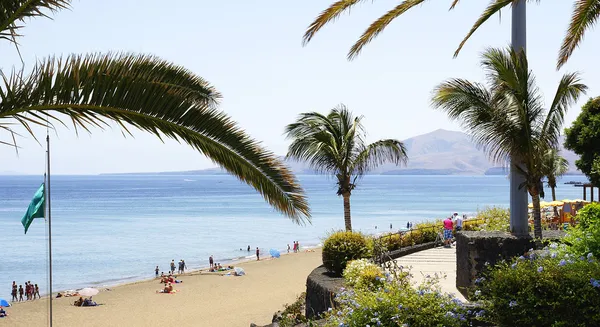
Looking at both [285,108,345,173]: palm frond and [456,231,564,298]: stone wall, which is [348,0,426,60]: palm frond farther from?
[285,108,345,173]: palm frond

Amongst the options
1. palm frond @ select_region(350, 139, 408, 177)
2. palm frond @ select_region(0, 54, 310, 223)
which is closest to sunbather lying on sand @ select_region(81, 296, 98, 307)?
palm frond @ select_region(350, 139, 408, 177)

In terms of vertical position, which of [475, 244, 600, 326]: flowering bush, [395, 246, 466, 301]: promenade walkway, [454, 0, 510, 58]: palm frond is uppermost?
[454, 0, 510, 58]: palm frond

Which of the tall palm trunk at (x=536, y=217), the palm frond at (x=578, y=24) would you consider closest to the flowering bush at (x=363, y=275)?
the tall palm trunk at (x=536, y=217)

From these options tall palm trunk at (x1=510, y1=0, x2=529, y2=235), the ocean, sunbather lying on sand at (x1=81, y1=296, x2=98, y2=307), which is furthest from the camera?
the ocean

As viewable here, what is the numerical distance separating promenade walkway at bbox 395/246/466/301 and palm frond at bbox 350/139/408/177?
3091mm

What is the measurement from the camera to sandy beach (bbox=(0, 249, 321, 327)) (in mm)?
28188

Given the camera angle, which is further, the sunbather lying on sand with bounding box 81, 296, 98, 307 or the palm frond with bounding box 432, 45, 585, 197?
the sunbather lying on sand with bounding box 81, 296, 98, 307

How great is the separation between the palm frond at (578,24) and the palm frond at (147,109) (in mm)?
5610

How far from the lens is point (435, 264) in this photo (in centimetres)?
1623

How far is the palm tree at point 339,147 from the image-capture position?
65.0ft

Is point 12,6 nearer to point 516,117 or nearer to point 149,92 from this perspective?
point 149,92

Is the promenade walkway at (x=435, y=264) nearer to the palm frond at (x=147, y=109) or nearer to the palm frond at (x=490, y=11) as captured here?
the palm frond at (x=490, y=11)

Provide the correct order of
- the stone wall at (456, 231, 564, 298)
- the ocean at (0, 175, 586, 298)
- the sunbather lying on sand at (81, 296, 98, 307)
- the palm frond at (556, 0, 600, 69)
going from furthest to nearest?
1. the ocean at (0, 175, 586, 298)
2. the sunbather lying on sand at (81, 296, 98, 307)
3. the stone wall at (456, 231, 564, 298)
4. the palm frond at (556, 0, 600, 69)

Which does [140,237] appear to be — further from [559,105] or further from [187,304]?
[559,105]
